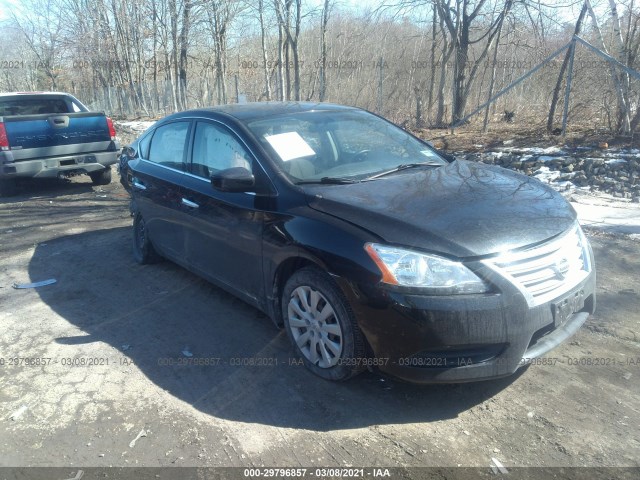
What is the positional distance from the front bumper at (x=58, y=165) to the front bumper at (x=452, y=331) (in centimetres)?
767

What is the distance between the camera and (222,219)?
13.7 feet

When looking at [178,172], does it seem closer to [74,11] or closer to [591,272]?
[591,272]

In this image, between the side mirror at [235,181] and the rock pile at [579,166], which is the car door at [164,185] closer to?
the side mirror at [235,181]

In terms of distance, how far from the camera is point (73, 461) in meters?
2.91

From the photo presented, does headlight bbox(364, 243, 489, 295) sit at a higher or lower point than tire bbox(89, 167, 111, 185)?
higher

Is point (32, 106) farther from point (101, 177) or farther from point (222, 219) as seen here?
point (222, 219)

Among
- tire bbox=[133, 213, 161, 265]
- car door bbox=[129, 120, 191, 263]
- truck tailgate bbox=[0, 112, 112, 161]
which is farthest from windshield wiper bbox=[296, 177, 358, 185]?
truck tailgate bbox=[0, 112, 112, 161]

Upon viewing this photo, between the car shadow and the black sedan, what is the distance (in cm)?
23

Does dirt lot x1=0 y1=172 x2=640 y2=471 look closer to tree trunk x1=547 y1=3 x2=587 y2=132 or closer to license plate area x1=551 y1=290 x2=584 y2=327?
license plate area x1=551 y1=290 x2=584 y2=327

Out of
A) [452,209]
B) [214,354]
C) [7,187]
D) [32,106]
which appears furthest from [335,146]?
[32,106]

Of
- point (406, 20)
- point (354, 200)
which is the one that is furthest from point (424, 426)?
point (406, 20)

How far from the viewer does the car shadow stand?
10.6 feet

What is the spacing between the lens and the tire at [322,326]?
10.5ft

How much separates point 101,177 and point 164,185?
19.4ft
